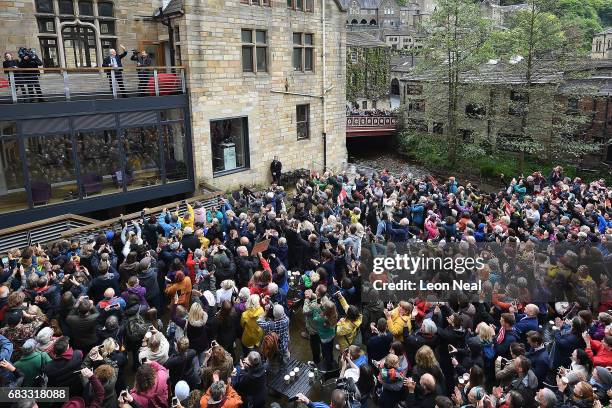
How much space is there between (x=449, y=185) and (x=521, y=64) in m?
16.2

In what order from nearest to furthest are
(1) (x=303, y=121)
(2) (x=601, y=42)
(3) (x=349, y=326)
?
(3) (x=349, y=326) → (1) (x=303, y=121) → (2) (x=601, y=42)

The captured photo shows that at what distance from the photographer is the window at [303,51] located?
22641mm

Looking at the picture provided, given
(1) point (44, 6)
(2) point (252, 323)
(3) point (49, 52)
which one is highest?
(1) point (44, 6)

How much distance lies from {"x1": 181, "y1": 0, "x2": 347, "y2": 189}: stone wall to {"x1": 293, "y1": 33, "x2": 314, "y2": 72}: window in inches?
10.7

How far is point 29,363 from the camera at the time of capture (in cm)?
610

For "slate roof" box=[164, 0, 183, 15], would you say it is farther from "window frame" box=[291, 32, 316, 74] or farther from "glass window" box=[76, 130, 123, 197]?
"window frame" box=[291, 32, 316, 74]

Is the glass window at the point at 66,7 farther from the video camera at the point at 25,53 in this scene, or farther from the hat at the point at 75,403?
the hat at the point at 75,403

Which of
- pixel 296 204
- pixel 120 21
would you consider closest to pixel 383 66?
pixel 120 21

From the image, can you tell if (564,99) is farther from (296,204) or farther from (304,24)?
(296,204)

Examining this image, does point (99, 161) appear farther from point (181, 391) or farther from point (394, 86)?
point (394, 86)

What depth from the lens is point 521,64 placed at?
28375 mm

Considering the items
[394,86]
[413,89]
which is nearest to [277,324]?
[413,89]

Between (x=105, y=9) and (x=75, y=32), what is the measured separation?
4.94ft

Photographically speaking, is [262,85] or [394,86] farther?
[394,86]
